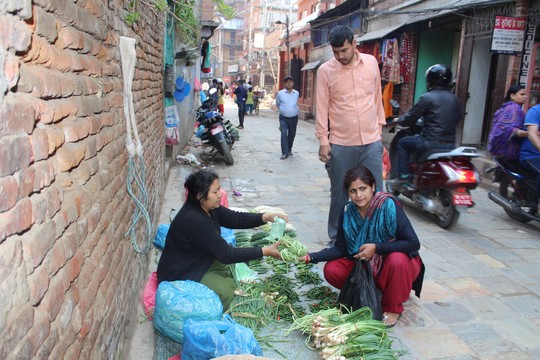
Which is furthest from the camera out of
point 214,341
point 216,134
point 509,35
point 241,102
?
point 241,102

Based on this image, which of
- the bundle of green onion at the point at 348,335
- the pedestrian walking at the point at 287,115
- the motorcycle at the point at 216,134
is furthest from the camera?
the pedestrian walking at the point at 287,115

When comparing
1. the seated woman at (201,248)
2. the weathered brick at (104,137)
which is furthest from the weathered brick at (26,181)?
the seated woman at (201,248)

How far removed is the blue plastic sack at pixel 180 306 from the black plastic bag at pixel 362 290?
0.94 metres

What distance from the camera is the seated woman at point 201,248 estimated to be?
131 inches

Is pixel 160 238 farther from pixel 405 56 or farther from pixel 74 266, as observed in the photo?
pixel 405 56

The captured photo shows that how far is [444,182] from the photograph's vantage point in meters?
5.63

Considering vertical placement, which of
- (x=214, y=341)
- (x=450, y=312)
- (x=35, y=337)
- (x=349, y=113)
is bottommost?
(x=450, y=312)

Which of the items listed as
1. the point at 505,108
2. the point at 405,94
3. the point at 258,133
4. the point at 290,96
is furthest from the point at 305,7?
the point at 505,108

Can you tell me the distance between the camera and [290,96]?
1092cm

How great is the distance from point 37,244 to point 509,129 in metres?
5.83

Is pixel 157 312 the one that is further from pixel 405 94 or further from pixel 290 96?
pixel 405 94

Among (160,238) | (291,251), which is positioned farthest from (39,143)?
(160,238)

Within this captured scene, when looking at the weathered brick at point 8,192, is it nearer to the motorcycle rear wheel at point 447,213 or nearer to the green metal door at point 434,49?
the motorcycle rear wheel at point 447,213

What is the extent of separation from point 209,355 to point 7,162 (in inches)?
71.3
